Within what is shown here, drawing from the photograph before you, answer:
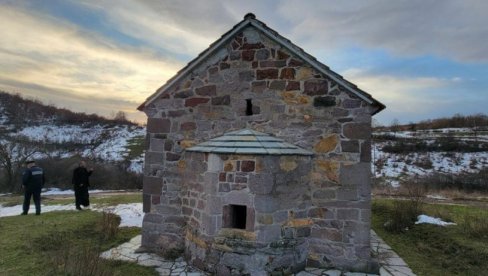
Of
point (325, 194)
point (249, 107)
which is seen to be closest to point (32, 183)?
point (249, 107)

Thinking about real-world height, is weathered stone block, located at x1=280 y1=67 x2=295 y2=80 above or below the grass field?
Answer: above

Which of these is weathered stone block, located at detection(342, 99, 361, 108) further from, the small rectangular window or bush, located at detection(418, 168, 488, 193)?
bush, located at detection(418, 168, 488, 193)

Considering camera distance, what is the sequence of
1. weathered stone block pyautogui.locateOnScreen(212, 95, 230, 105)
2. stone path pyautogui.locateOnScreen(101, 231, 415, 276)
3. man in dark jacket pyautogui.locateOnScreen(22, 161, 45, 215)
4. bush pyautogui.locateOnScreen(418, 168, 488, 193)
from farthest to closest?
bush pyautogui.locateOnScreen(418, 168, 488, 193) < man in dark jacket pyautogui.locateOnScreen(22, 161, 45, 215) < weathered stone block pyautogui.locateOnScreen(212, 95, 230, 105) < stone path pyautogui.locateOnScreen(101, 231, 415, 276)

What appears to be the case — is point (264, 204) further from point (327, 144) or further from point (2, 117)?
point (2, 117)

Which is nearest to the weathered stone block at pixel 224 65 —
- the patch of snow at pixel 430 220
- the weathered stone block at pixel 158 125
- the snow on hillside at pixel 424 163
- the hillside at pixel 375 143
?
the weathered stone block at pixel 158 125

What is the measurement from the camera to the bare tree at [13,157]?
2016cm

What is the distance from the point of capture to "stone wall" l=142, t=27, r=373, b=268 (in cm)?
616

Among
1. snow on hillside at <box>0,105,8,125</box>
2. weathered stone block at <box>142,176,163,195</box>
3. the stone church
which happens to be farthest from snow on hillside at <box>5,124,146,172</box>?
the stone church

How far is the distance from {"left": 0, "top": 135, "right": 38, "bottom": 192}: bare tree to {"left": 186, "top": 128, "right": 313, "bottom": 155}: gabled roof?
18966mm

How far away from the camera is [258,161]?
224 inches

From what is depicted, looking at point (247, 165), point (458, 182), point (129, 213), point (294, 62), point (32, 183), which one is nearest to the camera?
point (247, 165)

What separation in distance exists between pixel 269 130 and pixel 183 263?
3.09 metres

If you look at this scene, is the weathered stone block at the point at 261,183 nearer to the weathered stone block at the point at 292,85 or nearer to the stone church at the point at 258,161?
the stone church at the point at 258,161

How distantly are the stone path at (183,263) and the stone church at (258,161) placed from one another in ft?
0.63
